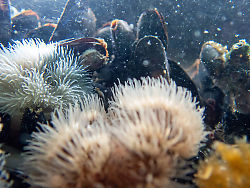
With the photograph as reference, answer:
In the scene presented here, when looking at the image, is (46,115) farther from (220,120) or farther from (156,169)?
(220,120)

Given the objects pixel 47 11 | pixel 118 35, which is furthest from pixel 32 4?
pixel 118 35

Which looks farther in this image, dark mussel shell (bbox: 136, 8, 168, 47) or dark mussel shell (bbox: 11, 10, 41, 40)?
dark mussel shell (bbox: 11, 10, 41, 40)

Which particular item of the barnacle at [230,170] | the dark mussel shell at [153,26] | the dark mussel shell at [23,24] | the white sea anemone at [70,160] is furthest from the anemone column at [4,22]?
the barnacle at [230,170]

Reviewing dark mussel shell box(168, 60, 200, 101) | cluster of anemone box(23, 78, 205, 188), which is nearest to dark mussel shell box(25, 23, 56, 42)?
dark mussel shell box(168, 60, 200, 101)

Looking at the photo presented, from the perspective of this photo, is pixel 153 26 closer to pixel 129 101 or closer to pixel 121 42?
pixel 121 42

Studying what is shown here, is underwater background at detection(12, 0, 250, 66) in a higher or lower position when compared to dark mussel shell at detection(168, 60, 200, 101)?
higher

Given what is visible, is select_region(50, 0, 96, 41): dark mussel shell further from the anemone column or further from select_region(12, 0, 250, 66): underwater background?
select_region(12, 0, 250, 66): underwater background
